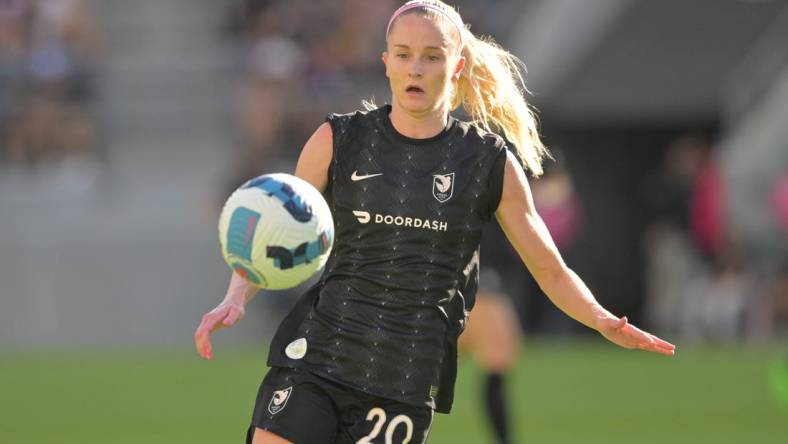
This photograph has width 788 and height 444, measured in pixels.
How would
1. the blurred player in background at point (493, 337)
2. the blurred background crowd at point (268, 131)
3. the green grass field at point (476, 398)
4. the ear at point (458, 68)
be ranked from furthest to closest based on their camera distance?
the blurred background crowd at point (268, 131) < the green grass field at point (476, 398) < the blurred player in background at point (493, 337) < the ear at point (458, 68)

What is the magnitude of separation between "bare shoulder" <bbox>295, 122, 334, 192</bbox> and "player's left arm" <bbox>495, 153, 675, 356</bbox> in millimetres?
635

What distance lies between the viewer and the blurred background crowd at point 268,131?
62.0ft

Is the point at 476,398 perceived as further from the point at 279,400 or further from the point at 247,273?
the point at 247,273

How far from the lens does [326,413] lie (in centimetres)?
545

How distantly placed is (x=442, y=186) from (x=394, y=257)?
303 mm

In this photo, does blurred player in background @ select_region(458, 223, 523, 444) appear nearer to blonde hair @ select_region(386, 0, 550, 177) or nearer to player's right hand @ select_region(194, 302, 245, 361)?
blonde hair @ select_region(386, 0, 550, 177)

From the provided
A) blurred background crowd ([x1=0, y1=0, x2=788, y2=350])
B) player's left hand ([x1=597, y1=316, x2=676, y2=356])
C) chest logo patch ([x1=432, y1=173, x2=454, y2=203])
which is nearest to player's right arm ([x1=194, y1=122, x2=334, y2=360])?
chest logo patch ([x1=432, y1=173, x2=454, y2=203])

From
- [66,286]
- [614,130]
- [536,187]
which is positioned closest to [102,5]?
[66,286]

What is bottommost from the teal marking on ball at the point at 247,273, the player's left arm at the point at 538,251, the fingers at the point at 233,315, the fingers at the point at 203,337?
the fingers at the point at 203,337

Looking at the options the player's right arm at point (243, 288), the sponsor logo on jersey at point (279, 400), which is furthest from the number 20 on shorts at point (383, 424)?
the player's right arm at point (243, 288)

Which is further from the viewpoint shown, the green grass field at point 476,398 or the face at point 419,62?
the green grass field at point 476,398

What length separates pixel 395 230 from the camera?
218 inches

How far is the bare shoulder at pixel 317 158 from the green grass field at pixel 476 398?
222 inches

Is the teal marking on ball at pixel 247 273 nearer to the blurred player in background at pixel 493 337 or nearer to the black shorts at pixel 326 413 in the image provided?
the black shorts at pixel 326 413
